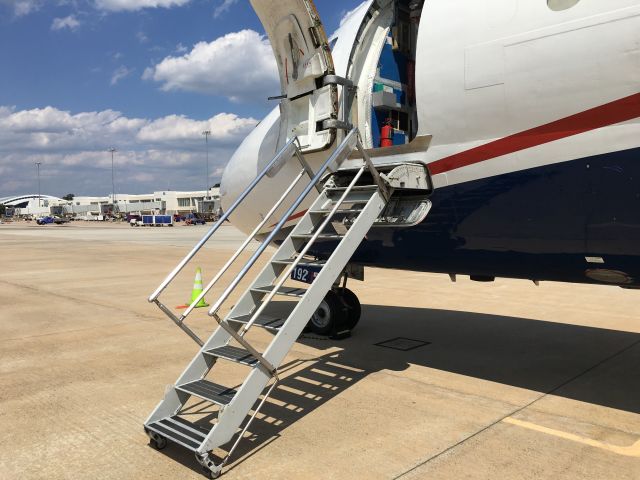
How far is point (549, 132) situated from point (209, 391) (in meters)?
3.98

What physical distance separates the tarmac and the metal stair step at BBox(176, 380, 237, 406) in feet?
1.53

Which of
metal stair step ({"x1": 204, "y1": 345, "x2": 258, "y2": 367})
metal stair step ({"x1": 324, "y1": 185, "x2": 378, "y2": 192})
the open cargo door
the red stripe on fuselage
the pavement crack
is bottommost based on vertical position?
the pavement crack

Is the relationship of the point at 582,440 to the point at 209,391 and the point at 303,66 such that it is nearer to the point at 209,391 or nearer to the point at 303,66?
the point at 209,391

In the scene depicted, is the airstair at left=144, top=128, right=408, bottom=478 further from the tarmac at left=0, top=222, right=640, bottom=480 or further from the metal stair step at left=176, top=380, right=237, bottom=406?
the tarmac at left=0, top=222, right=640, bottom=480

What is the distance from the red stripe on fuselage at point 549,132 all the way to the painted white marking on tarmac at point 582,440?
2.65 metres

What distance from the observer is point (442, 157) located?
19.6 feet

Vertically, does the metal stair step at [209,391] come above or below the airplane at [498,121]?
below

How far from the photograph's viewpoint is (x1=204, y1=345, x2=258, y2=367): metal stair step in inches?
199

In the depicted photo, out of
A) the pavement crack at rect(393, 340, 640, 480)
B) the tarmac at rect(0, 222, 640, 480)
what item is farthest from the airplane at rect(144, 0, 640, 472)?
the pavement crack at rect(393, 340, 640, 480)

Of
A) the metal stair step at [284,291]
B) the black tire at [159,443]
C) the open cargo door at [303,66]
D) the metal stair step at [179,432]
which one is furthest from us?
the open cargo door at [303,66]

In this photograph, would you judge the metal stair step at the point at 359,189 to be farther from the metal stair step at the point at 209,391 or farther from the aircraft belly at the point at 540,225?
the metal stair step at the point at 209,391

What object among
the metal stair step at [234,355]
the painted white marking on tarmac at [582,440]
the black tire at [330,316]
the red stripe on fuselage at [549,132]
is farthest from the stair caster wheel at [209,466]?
the black tire at [330,316]

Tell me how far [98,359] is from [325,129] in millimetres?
4580

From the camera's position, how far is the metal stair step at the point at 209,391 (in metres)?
4.82
